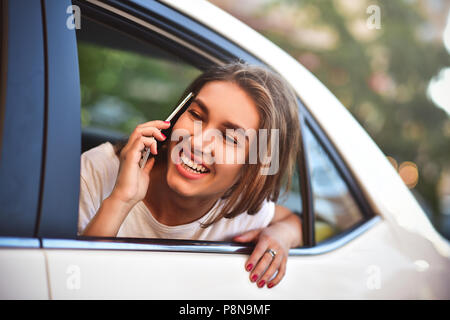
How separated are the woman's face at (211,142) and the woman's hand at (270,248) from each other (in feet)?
0.72

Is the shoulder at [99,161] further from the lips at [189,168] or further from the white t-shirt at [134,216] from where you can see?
the lips at [189,168]

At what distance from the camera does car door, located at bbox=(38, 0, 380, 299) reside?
41.0 inches

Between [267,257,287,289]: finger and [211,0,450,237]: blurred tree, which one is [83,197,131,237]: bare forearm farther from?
[211,0,450,237]: blurred tree

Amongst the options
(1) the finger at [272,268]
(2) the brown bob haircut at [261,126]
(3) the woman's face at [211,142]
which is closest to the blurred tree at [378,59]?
(2) the brown bob haircut at [261,126]

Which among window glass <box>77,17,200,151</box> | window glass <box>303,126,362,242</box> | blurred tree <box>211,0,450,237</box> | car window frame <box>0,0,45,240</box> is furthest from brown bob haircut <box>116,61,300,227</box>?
blurred tree <box>211,0,450,237</box>

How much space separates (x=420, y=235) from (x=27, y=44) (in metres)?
1.57

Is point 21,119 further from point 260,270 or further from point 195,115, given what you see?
point 260,270

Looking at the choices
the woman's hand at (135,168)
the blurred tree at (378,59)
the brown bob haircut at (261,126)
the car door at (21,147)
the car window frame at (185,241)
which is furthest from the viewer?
the blurred tree at (378,59)

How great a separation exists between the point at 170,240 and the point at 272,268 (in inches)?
13.3

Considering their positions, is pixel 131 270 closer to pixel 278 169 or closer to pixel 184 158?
pixel 184 158

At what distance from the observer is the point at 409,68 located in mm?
7844

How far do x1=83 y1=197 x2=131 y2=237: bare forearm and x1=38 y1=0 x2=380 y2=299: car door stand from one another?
0.06 meters

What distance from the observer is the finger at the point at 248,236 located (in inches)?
56.9

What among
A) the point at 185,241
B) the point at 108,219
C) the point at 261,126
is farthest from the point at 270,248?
the point at 108,219
